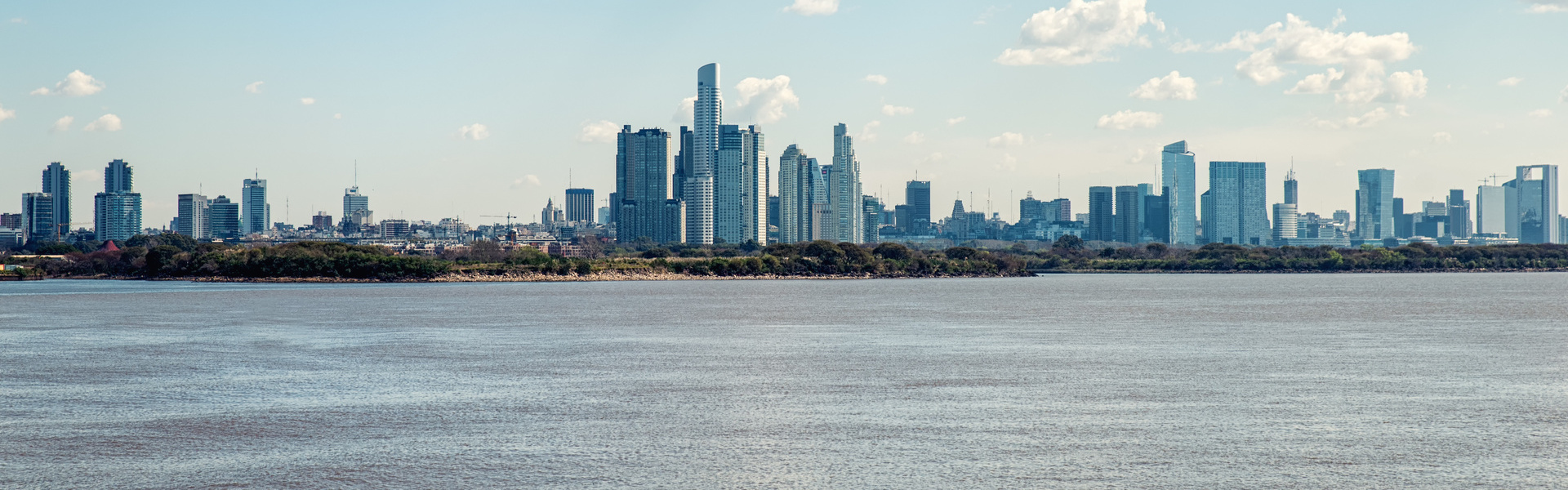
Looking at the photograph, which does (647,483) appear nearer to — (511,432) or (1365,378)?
(511,432)

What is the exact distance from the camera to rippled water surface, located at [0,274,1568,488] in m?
20.4

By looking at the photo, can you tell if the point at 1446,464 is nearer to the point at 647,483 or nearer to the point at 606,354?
the point at 647,483

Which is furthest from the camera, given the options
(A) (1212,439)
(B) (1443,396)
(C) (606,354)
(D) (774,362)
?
(C) (606,354)

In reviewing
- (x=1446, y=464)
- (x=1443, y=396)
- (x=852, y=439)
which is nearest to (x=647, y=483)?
(x=852, y=439)

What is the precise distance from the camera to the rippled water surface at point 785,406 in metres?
20.4

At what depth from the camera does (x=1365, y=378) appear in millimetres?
34531

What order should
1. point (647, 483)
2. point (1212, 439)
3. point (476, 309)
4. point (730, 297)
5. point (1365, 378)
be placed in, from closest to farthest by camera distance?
point (647, 483)
point (1212, 439)
point (1365, 378)
point (476, 309)
point (730, 297)

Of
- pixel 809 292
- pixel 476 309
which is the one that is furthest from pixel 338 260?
pixel 476 309

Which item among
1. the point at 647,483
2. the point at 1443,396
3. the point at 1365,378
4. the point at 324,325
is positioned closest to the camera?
the point at 647,483

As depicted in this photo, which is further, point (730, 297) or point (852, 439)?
point (730, 297)

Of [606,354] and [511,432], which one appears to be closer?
[511,432]

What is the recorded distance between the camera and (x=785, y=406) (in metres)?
28.6

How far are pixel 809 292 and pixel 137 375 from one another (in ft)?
294

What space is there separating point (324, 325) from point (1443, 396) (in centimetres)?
4934
